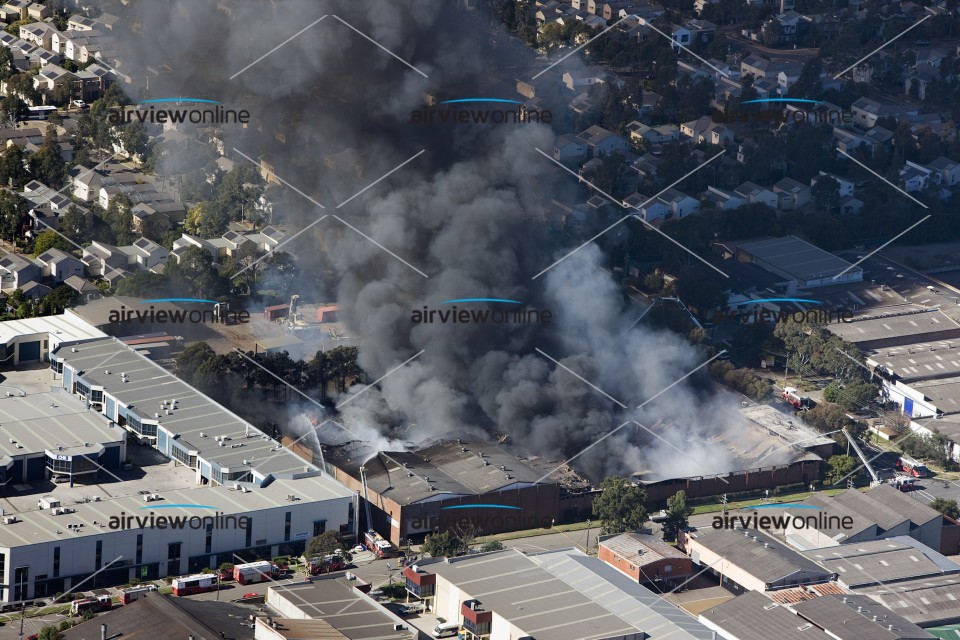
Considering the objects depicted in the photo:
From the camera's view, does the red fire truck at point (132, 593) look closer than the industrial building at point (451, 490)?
Yes

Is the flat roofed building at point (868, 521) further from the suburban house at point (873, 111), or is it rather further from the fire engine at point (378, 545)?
the suburban house at point (873, 111)

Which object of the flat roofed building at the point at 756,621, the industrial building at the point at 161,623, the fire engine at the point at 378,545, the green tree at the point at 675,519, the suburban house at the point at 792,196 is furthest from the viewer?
the suburban house at the point at 792,196

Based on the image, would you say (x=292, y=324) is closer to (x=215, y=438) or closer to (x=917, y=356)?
(x=215, y=438)

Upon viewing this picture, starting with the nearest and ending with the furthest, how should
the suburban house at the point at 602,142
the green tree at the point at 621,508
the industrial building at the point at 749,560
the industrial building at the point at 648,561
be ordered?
1. the industrial building at the point at 749,560
2. the industrial building at the point at 648,561
3. the green tree at the point at 621,508
4. the suburban house at the point at 602,142

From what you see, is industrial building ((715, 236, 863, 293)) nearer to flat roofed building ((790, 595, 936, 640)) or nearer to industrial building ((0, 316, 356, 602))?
industrial building ((0, 316, 356, 602))

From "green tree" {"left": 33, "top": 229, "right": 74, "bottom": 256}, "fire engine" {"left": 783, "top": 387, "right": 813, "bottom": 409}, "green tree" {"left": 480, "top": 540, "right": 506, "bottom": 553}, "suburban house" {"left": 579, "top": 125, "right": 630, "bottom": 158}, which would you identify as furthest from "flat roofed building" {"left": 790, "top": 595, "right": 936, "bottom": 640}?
"suburban house" {"left": 579, "top": 125, "right": 630, "bottom": 158}

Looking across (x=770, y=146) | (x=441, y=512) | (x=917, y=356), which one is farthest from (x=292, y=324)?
(x=770, y=146)

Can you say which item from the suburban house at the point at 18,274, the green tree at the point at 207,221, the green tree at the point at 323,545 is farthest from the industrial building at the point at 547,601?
the green tree at the point at 207,221

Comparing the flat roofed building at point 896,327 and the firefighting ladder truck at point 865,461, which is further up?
the flat roofed building at point 896,327
